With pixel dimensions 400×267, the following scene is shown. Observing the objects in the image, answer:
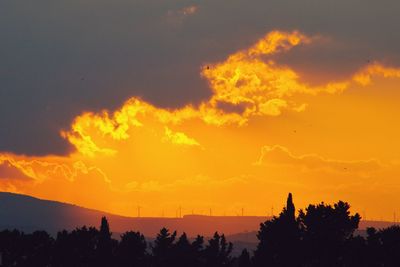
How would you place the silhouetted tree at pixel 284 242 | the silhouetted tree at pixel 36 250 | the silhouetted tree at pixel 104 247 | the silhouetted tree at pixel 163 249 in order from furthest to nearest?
the silhouetted tree at pixel 163 249 → the silhouetted tree at pixel 36 250 → the silhouetted tree at pixel 104 247 → the silhouetted tree at pixel 284 242

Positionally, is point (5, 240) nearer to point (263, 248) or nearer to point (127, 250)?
point (127, 250)

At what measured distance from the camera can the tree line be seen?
127 meters

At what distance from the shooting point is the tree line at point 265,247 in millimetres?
126938

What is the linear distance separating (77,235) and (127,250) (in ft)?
23.3

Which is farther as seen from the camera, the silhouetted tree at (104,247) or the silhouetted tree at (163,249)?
the silhouetted tree at (163,249)

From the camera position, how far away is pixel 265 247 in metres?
134

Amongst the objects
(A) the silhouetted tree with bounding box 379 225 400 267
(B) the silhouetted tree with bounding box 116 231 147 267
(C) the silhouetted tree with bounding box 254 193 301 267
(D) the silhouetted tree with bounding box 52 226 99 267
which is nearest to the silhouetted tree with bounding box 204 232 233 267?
(B) the silhouetted tree with bounding box 116 231 147 267

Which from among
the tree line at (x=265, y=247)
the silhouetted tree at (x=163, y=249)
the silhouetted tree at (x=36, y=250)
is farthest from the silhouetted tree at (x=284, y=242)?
the silhouetted tree at (x=36, y=250)

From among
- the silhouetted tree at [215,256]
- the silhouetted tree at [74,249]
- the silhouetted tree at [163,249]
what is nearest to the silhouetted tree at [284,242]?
the silhouetted tree at [215,256]

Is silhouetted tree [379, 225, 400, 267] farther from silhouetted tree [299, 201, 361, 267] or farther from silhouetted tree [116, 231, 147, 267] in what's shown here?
silhouetted tree [116, 231, 147, 267]

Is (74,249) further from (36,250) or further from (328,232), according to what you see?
(328,232)

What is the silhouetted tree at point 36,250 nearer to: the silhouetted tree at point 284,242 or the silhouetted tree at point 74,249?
the silhouetted tree at point 74,249

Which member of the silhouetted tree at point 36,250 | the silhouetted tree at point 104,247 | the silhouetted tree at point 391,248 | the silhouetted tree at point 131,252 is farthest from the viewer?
the silhouetted tree at point 131,252

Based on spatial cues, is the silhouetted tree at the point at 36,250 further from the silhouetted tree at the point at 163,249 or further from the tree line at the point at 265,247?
the silhouetted tree at the point at 163,249
